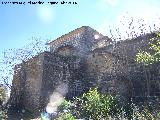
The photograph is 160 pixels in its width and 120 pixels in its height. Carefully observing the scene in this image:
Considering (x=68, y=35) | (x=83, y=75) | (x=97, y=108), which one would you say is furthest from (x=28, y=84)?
(x=97, y=108)

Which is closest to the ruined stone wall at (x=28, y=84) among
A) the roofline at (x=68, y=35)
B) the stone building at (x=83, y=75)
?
the stone building at (x=83, y=75)

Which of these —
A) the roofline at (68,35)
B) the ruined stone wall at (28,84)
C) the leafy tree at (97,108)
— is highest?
the roofline at (68,35)

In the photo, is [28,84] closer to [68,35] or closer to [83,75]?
[83,75]

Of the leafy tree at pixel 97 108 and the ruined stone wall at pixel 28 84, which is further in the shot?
the ruined stone wall at pixel 28 84

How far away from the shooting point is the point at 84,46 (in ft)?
106

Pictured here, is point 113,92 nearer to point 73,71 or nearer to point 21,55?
point 73,71

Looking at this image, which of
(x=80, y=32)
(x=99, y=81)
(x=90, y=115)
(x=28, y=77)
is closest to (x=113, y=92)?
(x=99, y=81)

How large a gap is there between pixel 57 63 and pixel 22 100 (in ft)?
17.3

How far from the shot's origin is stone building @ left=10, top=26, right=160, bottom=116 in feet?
71.1

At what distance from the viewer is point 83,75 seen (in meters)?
27.4

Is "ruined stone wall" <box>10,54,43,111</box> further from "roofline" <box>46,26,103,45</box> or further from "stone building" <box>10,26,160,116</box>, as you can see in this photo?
"roofline" <box>46,26,103,45</box>

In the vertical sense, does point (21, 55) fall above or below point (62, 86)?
above

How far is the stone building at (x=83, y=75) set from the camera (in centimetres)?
2167

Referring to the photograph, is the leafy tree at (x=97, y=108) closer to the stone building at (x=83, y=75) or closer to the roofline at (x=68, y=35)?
the stone building at (x=83, y=75)
